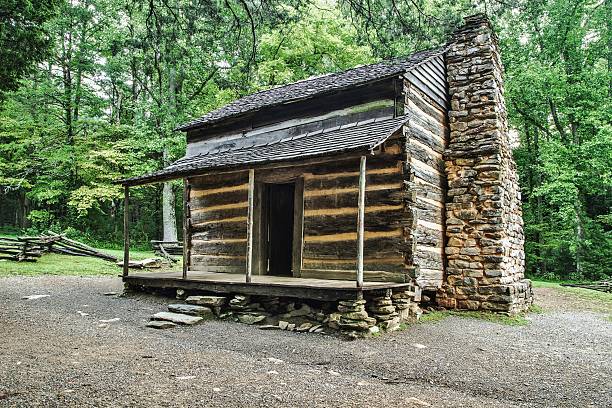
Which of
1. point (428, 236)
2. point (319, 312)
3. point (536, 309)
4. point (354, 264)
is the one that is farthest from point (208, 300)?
point (536, 309)

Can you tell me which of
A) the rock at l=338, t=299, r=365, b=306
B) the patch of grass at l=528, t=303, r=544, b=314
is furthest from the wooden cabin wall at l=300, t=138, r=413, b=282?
the patch of grass at l=528, t=303, r=544, b=314

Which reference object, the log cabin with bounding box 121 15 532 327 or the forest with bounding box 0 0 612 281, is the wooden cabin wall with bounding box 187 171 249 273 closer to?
the log cabin with bounding box 121 15 532 327

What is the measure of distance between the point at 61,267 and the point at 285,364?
1254 cm

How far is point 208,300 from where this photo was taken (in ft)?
28.6

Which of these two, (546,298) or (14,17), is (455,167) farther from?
(14,17)

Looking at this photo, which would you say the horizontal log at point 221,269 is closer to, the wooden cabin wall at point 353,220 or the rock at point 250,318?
the wooden cabin wall at point 353,220

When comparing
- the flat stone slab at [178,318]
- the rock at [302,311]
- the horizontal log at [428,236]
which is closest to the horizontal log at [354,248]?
the horizontal log at [428,236]

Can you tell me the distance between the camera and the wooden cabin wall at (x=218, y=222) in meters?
10.9

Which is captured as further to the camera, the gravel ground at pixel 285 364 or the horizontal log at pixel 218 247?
the horizontal log at pixel 218 247

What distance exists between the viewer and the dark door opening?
34.7 ft

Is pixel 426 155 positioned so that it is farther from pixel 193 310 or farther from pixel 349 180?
pixel 193 310

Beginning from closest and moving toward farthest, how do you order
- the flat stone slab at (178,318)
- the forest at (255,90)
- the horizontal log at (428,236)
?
the flat stone slab at (178,318), the horizontal log at (428,236), the forest at (255,90)

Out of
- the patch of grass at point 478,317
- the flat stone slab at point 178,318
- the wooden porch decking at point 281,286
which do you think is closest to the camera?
the wooden porch decking at point 281,286

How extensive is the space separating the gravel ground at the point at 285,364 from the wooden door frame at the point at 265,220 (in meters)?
2.40
